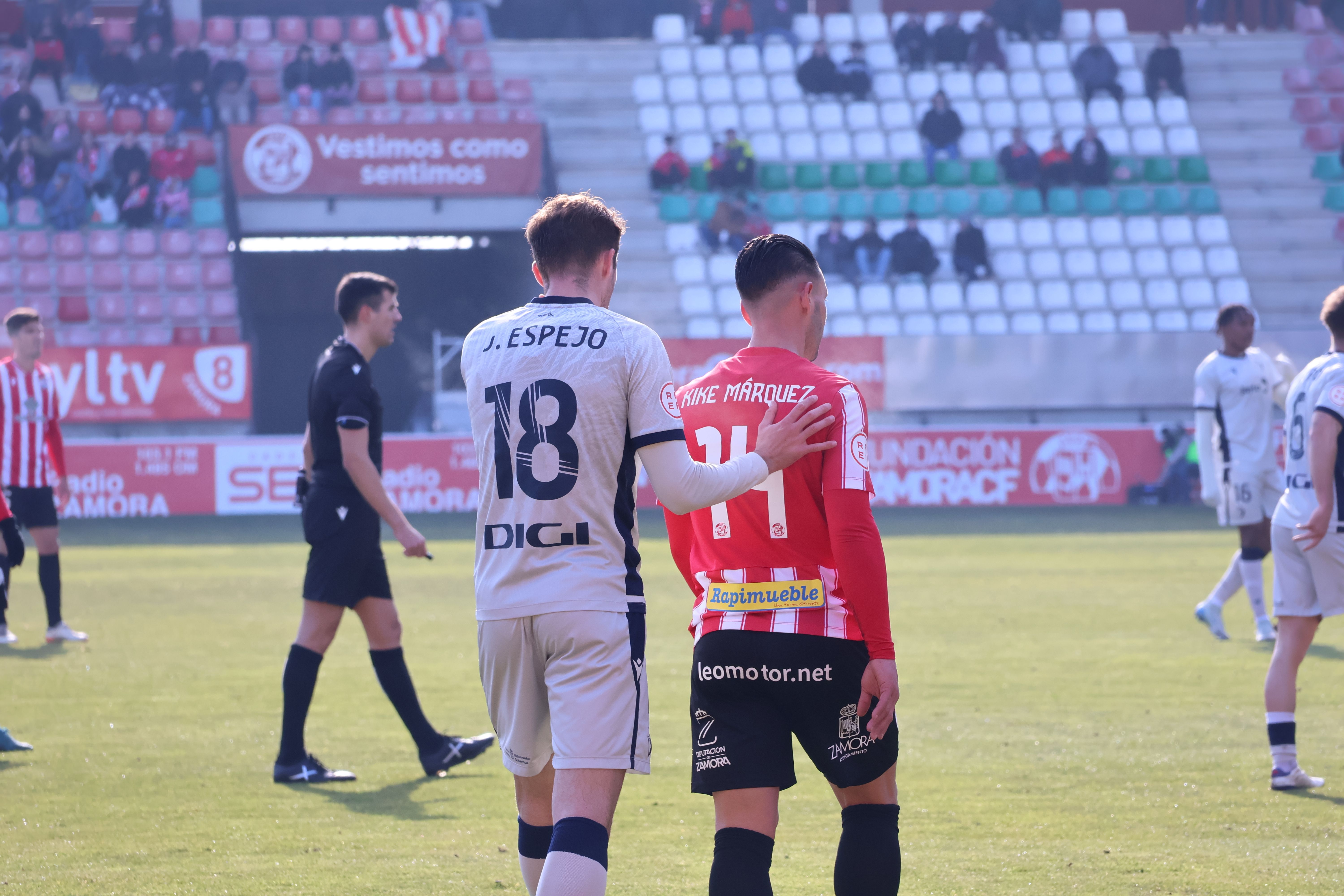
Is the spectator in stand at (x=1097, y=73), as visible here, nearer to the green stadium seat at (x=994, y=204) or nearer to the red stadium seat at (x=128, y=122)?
the green stadium seat at (x=994, y=204)

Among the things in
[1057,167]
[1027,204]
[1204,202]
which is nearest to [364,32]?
[1027,204]

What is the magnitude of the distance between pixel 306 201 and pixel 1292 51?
71.5 ft

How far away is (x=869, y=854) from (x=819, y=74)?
27.6 metres

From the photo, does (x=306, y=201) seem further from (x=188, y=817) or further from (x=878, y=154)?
(x=188, y=817)

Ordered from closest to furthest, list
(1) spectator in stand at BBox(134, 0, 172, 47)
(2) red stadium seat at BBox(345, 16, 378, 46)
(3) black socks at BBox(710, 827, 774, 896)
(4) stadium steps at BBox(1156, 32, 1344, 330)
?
(3) black socks at BBox(710, 827, 774, 896), (4) stadium steps at BBox(1156, 32, 1344, 330), (1) spectator in stand at BBox(134, 0, 172, 47), (2) red stadium seat at BBox(345, 16, 378, 46)

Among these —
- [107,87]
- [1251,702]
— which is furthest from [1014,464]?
[107,87]

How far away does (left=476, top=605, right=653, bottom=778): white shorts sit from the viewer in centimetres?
310

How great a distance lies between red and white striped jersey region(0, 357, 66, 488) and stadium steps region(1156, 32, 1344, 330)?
2179 centimetres

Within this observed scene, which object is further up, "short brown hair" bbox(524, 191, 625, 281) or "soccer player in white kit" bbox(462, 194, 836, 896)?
"short brown hair" bbox(524, 191, 625, 281)

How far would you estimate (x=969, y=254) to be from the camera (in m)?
26.3

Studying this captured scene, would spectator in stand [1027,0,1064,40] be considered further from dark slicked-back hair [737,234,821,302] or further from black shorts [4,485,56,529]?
dark slicked-back hair [737,234,821,302]

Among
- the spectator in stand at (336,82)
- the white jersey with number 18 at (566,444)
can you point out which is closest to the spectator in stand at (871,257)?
the spectator in stand at (336,82)

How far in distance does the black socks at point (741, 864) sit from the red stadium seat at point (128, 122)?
2659cm

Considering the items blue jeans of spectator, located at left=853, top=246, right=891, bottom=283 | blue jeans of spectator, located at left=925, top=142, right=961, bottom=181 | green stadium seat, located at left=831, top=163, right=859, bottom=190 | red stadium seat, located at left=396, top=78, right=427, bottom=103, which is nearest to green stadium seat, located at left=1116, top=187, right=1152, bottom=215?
blue jeans of spectator, located at left=925, top=142, right=961, bottom=181
